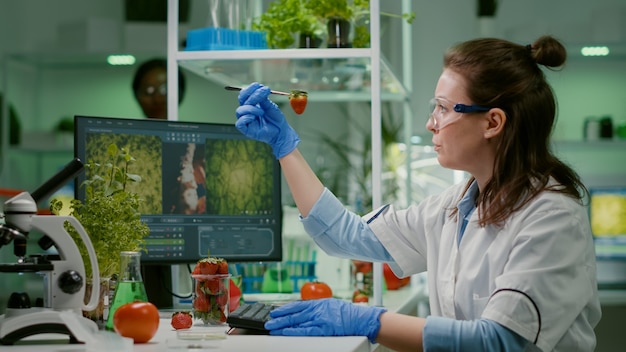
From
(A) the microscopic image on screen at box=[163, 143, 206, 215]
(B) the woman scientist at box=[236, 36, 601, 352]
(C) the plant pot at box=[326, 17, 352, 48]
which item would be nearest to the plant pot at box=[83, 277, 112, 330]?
(B) the woman scientist at box=[236, 36, 601, 352]

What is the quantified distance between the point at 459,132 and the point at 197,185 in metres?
0.80

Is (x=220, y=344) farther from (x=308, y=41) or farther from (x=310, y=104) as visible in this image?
(x=310, y=104)

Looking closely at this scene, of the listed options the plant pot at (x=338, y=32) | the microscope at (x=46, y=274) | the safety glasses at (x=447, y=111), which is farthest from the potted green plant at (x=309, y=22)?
the microscope at (x=46, y=274)

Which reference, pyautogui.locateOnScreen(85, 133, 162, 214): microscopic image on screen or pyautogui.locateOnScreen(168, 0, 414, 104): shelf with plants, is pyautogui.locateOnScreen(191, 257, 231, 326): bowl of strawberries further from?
pyautogui.locateOnScreen(168, 0, 414, 104): shelf with plants

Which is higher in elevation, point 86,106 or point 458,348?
point 86,106

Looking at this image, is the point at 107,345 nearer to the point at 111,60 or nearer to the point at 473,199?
the point at 473,199

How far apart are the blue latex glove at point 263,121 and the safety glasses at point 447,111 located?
1.33ft

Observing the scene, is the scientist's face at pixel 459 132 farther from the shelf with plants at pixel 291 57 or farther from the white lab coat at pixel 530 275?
the shelf with plants at pixel 291 57

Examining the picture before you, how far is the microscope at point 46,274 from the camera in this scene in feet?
5.32

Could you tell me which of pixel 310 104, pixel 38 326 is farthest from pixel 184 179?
pixel 310 104

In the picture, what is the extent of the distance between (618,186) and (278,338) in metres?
3.99

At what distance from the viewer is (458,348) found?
1798 mm

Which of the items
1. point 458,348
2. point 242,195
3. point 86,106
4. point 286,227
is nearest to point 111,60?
point 86,106

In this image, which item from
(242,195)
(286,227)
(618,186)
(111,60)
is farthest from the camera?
(111,60)
